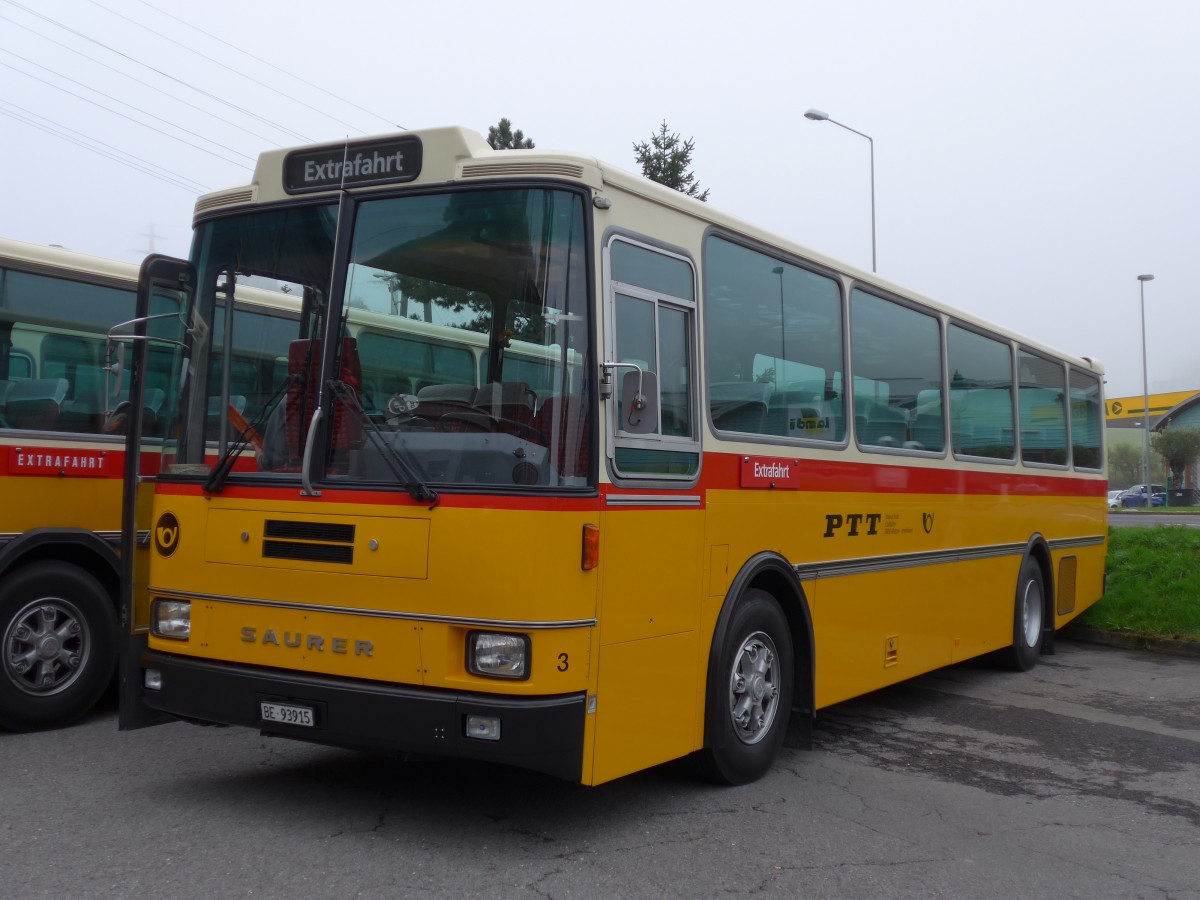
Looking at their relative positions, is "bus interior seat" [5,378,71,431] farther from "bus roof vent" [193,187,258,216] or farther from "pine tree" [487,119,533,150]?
"pine tree" [487,119,533,150]

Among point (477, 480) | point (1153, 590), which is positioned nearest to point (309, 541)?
point (477, 480)

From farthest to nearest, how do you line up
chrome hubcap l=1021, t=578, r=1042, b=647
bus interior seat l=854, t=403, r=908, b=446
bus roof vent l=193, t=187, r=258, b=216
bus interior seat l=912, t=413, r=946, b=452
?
1. chrome hubcap l=1021, t=578, r=1042, b=647
2. bus interior seat l=912, t=413, r=946, b=452
3. bus interior seat l=854, t=403, r=908, b=446
4. bus roof vent l=193, t=187, r=258, b=216

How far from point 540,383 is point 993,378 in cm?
653

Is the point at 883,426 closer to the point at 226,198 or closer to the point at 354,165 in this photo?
the point at 354,165

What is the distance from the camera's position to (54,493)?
24.9 feet

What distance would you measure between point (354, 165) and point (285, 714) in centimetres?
251

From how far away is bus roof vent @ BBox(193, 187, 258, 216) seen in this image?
598 cm

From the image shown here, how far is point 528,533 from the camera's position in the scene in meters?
4.97

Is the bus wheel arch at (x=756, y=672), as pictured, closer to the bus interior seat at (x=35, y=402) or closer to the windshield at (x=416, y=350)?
the windshield at (x=416, y=350)

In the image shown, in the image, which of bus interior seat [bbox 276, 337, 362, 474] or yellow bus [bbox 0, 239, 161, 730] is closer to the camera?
bus interior seat [bbox 276, 337, 362, 474]

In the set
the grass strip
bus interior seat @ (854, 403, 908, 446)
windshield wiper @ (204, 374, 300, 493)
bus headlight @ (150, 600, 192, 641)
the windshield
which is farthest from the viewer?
the grass strip

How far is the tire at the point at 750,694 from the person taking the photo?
6.14m

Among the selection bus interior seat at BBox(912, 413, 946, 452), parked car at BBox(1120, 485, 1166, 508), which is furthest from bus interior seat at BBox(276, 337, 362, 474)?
parked car at BBox(1120, 485, 1166, 508)

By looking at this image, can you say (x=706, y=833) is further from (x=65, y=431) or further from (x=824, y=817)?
(x=65, y=431)
